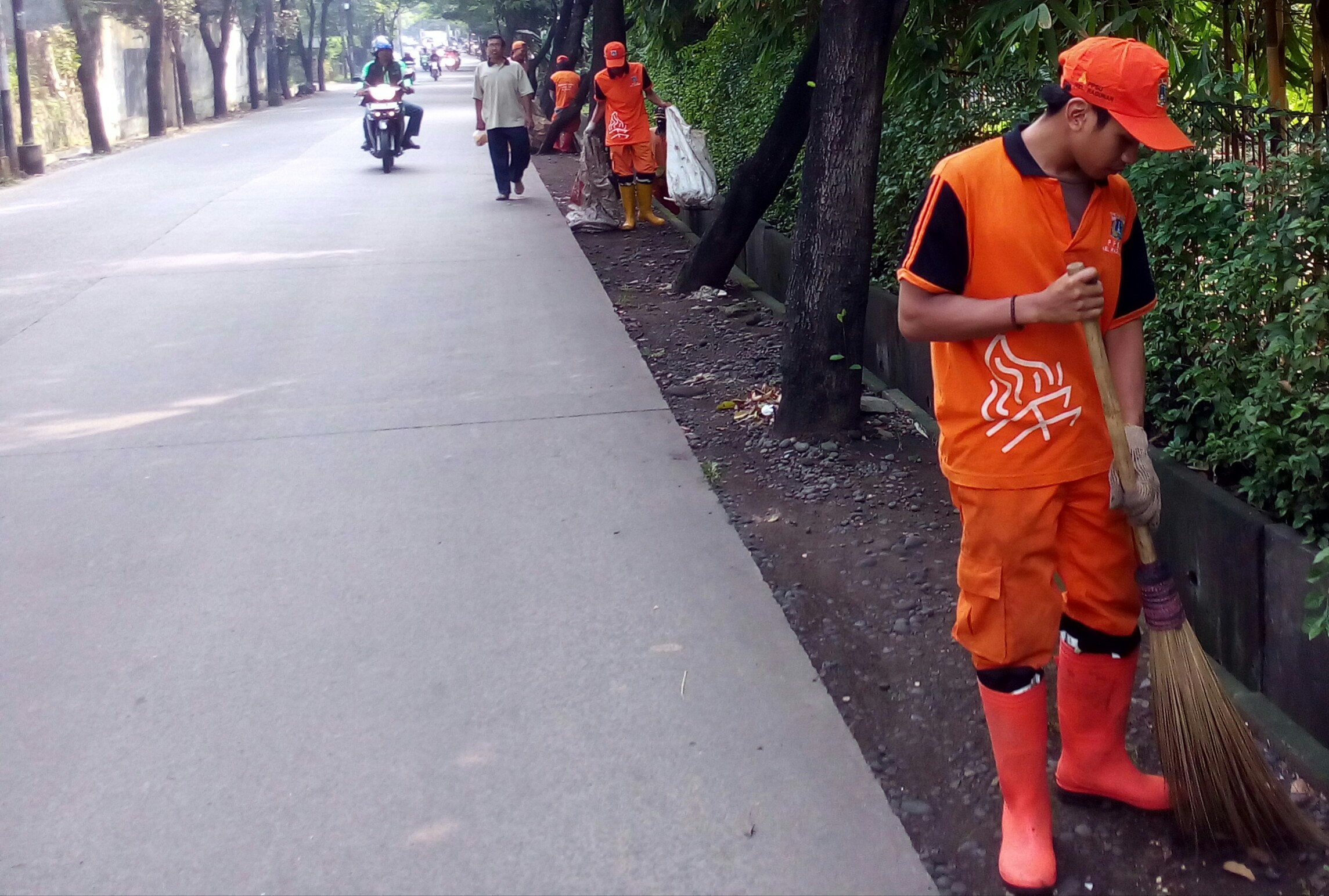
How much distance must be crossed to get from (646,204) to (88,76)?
51.9 ft

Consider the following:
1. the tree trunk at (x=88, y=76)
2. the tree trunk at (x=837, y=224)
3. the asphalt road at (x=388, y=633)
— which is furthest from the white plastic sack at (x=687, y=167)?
the tree trunk at (x=88, y=76)

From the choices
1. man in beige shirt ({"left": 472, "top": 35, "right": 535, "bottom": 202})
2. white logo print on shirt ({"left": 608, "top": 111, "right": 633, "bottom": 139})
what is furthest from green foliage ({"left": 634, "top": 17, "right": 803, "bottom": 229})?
man in beige shirt ({"left": 472, "top": 35, "right": 535, "bottom": 202})

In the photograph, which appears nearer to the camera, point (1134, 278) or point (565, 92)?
point (1134, 278)

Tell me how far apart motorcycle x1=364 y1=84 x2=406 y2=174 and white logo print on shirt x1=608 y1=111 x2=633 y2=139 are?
683 centimetres

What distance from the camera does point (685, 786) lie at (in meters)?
3.42

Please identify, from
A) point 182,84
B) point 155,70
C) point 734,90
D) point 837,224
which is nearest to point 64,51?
point 155,70

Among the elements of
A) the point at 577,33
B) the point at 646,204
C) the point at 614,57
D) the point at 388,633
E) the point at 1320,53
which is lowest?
the point at 388,633

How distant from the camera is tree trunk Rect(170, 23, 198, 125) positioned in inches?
1315

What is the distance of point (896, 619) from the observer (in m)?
4.38

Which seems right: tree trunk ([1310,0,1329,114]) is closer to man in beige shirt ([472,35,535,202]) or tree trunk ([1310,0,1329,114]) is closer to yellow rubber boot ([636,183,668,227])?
yellow rubber boot ([636,183,668,227])

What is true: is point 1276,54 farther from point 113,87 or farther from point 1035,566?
point 113,87

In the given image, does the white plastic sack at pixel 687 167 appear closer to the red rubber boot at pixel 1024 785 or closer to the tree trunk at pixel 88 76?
the red rubber boot at pixel 1024 785

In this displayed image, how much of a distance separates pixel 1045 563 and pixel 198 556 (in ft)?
11.1

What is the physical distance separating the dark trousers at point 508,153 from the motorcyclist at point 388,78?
408 centimetres
